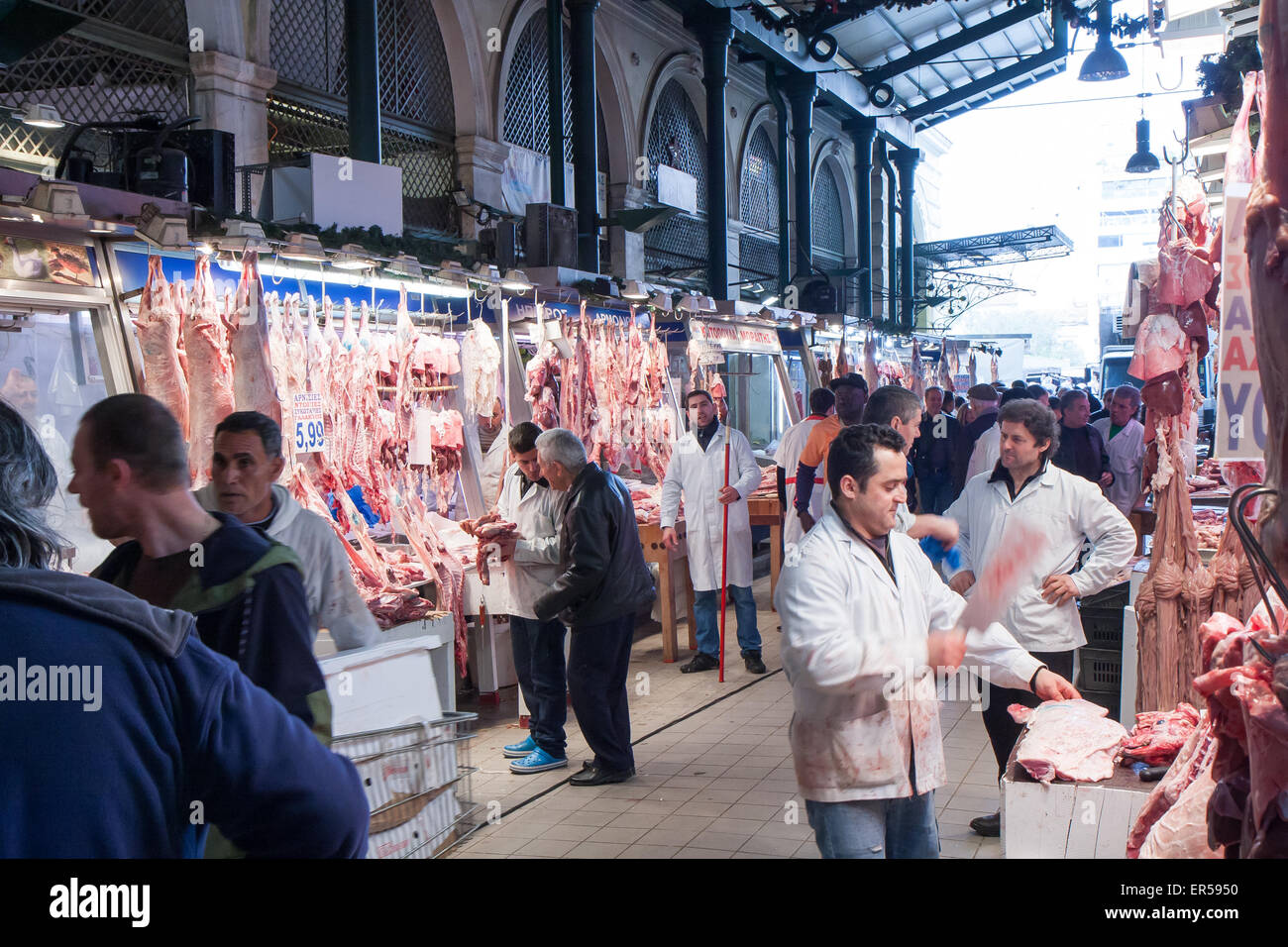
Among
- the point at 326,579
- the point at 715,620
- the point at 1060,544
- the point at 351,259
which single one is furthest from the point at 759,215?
the point at 326,579

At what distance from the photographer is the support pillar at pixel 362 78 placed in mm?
8688

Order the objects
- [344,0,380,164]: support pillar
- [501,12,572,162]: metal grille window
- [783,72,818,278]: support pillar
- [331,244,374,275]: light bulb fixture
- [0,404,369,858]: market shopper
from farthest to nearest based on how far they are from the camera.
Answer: [783,72,818,278]: support pillar, [501,12,572,162]: metal grille window, [344,0,380,164]: support pillar, [331,244,374,275]: light bulb fixture, [0,404,369,858]: market shopper

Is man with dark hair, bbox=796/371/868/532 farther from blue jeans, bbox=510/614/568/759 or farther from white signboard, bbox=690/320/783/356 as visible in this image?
white signboard, bbox=690/320/783/356

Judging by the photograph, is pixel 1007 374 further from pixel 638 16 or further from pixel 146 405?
pixel 146 405

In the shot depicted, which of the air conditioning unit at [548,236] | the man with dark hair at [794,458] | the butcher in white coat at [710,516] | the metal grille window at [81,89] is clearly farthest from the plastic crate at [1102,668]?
the metal grille window at [81,89]

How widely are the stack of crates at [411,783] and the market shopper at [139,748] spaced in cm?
102

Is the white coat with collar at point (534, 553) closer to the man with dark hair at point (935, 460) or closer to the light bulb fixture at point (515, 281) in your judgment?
the light bulb fixture at point (515, 281)

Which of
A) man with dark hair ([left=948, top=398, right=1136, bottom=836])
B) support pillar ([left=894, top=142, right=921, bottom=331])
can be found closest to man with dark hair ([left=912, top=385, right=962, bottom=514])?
man with dark hair ([left=948, top=398, right=1136, bottom=836])

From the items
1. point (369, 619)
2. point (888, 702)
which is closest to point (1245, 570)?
point (888, 702)

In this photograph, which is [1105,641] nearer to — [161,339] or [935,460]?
[161,339]

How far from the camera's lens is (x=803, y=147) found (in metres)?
19.8

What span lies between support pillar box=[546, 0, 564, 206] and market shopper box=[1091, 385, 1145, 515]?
21.0 feet

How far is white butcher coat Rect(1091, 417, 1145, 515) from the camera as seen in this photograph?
859 centimetres

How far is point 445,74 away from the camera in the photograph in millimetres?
12047
